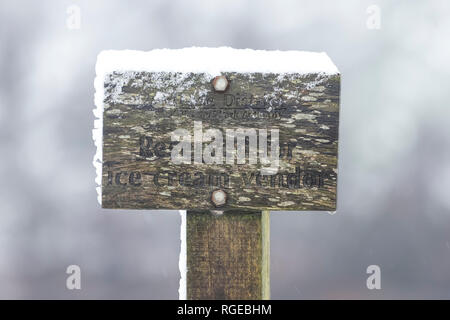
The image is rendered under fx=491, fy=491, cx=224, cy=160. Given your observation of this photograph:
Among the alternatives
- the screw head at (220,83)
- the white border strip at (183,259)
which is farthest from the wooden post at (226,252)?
the screw head at (220,83)

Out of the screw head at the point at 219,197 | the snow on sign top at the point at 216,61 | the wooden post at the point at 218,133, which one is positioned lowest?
the screw head at the point at 219,197

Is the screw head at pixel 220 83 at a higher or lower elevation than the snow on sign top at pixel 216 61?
lower

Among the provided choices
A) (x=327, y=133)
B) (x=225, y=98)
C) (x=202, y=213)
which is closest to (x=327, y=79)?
(x=327, y=133)

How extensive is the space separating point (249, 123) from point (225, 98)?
0.26ft

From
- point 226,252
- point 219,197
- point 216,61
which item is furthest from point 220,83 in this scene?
point 226,252

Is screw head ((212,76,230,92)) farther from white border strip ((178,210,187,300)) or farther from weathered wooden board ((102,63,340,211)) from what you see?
Result: white border strip ((178,210,187,300))

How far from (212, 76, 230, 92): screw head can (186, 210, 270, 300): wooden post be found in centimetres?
30

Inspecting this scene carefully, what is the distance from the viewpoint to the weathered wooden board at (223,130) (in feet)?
3.72

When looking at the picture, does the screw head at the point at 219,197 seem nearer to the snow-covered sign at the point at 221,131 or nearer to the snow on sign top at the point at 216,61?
the snow-covered sign at the point at 221,131

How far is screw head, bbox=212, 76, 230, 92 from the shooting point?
1120 mm

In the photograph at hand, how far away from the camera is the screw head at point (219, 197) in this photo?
45.3 inches

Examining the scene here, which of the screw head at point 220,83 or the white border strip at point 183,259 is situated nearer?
the screw head at point 220,83

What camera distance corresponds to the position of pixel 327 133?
44.7 inches

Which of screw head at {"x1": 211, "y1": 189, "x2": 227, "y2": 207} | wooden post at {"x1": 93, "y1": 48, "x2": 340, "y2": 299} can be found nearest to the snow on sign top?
wooden post at {"x1": 93, "y1": 48, "x2": 340, "y2": 299}
